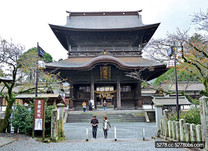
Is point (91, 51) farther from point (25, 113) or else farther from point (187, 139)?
point (187, 139)

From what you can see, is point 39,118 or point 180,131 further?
point 39,118

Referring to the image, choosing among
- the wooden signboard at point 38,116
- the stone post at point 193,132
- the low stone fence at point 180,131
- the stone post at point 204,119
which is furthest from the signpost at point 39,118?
the stone post at point 204,119

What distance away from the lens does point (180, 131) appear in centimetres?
680

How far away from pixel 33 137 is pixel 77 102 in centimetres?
1386

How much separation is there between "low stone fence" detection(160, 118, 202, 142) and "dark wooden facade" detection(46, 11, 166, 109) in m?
11.3

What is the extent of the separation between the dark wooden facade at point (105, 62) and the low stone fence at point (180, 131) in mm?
11284

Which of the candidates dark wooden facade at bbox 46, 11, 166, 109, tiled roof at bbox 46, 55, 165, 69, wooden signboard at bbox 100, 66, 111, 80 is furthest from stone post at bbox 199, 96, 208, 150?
wooden signboard at bbox 100, 66, 111, 80

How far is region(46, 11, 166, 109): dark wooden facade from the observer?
20016mm

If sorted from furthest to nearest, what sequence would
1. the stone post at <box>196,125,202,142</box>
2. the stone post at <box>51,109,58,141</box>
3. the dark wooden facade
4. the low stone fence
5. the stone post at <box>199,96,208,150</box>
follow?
the dark wooden facade < the stone post at <box>51,109,58,141</box> < the low stone fence < the stone post at <box>196,125,202,142</box> < the stone post at <box>199,96,208,150</box>

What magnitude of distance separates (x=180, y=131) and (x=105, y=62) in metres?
13.7

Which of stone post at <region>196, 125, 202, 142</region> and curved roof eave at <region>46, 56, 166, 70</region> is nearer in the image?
stone post at <region>196, 125, 202, 142</region>

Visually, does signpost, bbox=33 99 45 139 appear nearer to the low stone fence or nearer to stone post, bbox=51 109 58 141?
stone post, bbox=51 109 58 141

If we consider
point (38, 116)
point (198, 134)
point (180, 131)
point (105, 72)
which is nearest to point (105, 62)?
point (105, 72)

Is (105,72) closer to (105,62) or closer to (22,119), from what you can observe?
(105,62)
